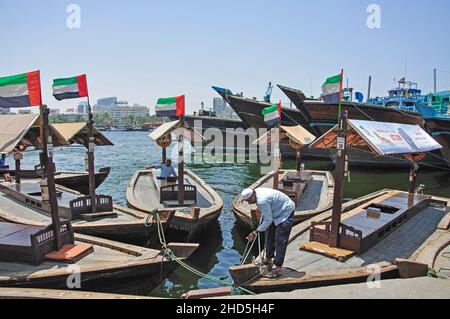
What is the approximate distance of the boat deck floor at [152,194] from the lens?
12.0 metres

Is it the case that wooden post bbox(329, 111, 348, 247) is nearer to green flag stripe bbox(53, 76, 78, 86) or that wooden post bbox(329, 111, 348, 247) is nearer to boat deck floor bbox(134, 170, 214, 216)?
boat deck floor bbox(134, 170, 214, 216)

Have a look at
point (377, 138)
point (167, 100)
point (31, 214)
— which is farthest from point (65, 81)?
point (377, 138)

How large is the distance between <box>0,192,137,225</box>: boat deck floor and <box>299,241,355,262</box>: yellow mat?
502 centimetres

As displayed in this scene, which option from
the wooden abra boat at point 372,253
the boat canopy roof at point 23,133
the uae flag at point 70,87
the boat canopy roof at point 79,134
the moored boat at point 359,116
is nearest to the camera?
the wooden abra boat at point 372,253

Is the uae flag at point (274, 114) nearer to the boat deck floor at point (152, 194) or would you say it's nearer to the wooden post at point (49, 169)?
the boat deck floor at point (152, 194)

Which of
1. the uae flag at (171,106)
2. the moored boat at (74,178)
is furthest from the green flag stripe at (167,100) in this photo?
the moored boat at (74,178)

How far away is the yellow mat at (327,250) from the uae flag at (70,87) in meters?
7.19

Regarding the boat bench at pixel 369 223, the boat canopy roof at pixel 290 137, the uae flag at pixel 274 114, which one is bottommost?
the boat bench at pixel 369 223

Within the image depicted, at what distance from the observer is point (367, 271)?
20.4ft

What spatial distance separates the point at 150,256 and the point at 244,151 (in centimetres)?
3599

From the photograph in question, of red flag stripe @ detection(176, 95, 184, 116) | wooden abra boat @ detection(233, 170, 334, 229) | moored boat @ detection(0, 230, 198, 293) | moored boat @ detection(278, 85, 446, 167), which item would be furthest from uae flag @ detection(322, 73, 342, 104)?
moored boat @ detection(278, 85, 446, 167)

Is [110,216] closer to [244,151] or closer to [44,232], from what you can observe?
Answer: [44,232]
